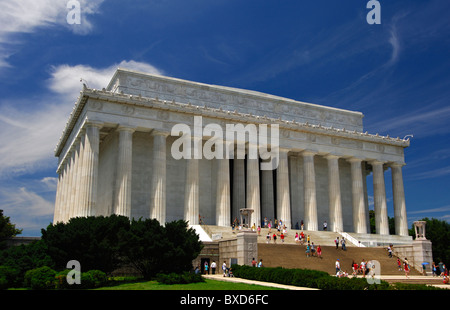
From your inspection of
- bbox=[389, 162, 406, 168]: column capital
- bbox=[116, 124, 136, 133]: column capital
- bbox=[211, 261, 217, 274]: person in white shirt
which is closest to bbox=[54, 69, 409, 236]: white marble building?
bbox=[116, 124, 136, 133]: column capital

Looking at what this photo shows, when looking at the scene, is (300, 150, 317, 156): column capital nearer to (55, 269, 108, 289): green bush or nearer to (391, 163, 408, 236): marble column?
(391, 163, 408, 236): marble column

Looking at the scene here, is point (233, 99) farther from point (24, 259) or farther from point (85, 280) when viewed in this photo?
point (85, 280)

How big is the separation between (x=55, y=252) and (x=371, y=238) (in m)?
39.4

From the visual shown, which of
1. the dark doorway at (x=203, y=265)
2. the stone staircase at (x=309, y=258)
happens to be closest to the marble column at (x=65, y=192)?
the stone staircase at (x=309, y=258)

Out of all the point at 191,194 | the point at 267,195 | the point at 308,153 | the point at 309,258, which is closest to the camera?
the point at 309,258

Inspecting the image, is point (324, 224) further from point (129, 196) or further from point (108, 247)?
point (108, 247)

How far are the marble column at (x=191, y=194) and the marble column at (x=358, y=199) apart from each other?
895 inches

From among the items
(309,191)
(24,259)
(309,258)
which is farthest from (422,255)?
(24,259)

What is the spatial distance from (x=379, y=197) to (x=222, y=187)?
23452mm

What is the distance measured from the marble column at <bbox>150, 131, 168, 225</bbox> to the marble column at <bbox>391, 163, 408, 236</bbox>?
33121mm

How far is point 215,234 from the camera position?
45688 millimetres

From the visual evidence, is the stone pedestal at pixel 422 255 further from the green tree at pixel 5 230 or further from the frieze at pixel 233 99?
the green tree at pixel 5 230

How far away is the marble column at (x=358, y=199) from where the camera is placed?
198ft

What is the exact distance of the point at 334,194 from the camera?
59.3 metres
